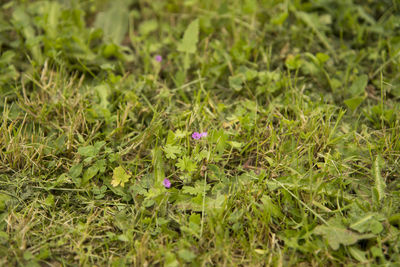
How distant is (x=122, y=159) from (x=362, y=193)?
139cm

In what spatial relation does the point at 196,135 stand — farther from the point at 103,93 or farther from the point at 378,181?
the point at 378,181

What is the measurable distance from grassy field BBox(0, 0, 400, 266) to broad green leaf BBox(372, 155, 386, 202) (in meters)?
0.01

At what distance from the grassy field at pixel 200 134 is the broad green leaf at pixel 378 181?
1 cm

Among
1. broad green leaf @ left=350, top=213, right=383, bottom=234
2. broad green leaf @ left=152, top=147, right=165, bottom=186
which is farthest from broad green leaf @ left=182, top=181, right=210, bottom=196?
broad green leaf @ left=350, top=213, right=383, bottom=234

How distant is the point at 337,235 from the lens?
179 cm

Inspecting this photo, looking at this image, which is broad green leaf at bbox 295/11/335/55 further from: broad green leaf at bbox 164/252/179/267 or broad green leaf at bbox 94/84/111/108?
broad green leaf at bbox 164/252/179/267

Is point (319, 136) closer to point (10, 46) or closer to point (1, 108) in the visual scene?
point (1, 108)

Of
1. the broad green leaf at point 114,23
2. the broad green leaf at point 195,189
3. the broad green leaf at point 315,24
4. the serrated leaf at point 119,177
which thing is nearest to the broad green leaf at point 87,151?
the serrated leaf at point 119,177

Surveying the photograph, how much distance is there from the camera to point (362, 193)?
2.02m

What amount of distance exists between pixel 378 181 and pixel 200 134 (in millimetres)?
1015

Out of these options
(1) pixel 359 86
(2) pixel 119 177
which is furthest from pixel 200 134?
(1) pixel 359 86

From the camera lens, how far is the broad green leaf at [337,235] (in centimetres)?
176

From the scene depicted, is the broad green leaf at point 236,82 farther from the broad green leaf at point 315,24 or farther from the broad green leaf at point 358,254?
the broad green leaf at point 358,254

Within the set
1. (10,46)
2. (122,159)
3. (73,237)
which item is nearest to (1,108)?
(10,46)
